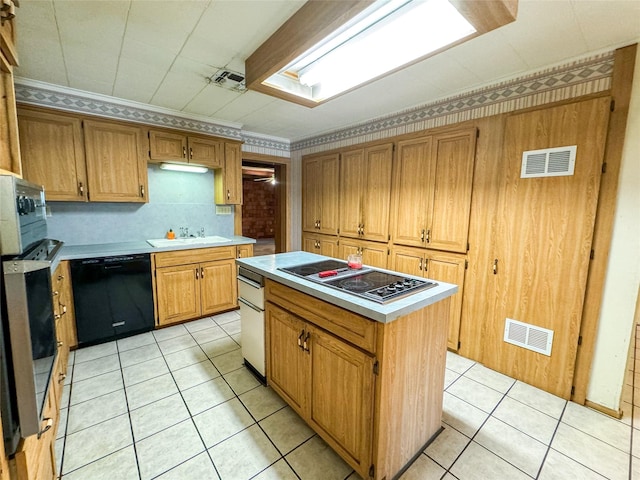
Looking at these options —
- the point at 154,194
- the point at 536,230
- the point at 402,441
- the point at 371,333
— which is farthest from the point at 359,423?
the point at 154,194

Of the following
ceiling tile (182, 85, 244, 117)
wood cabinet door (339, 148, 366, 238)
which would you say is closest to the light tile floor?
wood cabinet door (339, 148, 366, 238)

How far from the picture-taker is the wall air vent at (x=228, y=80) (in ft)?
7.34

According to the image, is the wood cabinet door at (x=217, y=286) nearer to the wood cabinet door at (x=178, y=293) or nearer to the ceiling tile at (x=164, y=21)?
the wood cabinet door at (x=178, y=293)

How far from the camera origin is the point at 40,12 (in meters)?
1.54

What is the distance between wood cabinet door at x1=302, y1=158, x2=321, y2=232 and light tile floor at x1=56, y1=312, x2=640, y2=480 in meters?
2.38

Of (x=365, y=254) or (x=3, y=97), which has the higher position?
(x=3, y=97)

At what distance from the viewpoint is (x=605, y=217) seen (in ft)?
6.09

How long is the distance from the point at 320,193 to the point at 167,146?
1993mm

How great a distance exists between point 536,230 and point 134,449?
121 inches

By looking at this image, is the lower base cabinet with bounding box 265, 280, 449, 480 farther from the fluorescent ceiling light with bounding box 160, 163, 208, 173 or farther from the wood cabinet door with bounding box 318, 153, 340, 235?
the fluorescent ceiling light with bounding box 160, 163, 208, 173

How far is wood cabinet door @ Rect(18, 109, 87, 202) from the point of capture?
247cm

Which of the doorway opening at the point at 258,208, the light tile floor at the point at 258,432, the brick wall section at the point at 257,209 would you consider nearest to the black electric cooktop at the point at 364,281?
the light tile floor at the point at 258,432

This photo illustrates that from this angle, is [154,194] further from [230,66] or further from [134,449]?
[134,449]

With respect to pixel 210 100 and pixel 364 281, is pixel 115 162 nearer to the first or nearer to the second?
pixel 210 100
